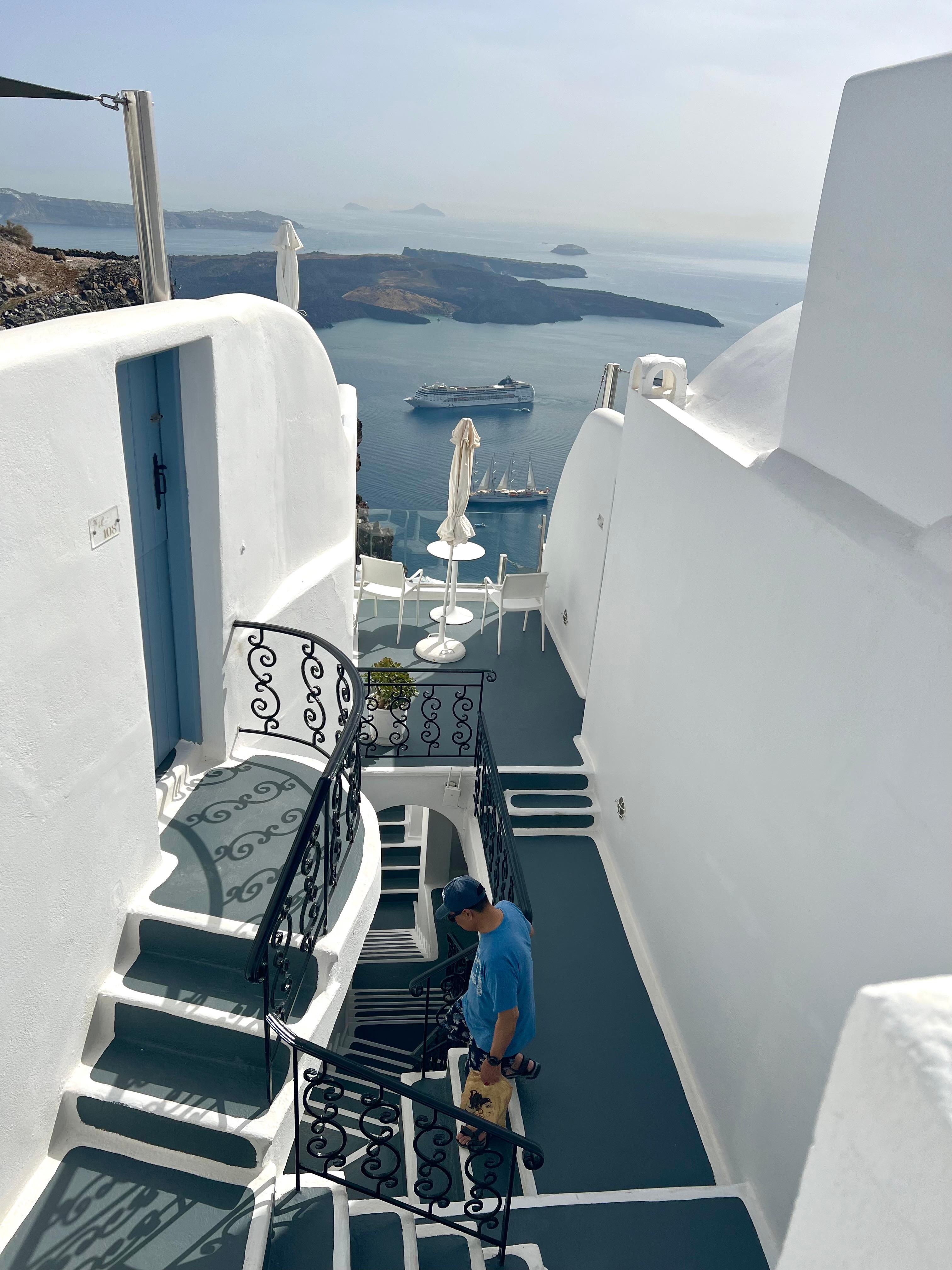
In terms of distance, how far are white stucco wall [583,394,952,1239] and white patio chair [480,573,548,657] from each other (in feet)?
14.1

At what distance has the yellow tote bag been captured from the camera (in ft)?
17.4

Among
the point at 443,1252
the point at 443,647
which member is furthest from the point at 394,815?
the point at 443,1252

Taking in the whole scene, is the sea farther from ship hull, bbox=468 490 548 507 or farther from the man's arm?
the man's arm

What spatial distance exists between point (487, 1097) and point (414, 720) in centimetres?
559

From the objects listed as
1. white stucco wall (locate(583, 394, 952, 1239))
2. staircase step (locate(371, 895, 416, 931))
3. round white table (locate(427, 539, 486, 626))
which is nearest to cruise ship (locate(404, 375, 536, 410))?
round white table (locate(427, 539, 486, 626))

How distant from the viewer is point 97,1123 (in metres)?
4.43

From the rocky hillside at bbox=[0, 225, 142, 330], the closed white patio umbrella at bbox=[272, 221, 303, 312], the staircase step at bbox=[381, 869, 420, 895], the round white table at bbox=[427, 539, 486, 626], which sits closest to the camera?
the rocky hillside at bbox=[0, 225, 142, 330]

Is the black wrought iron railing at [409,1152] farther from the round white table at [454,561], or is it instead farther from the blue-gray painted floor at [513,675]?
the round white table at [454,561]

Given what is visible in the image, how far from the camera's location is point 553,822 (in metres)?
9.06

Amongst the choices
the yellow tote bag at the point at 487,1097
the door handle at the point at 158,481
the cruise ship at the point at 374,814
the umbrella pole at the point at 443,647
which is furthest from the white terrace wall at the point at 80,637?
the umbrella pole at the point at 443,647

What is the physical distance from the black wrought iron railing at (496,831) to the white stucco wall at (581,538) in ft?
6.38

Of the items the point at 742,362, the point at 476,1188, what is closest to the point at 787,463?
the point at 742,362

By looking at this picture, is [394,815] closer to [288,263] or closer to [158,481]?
[288,263]

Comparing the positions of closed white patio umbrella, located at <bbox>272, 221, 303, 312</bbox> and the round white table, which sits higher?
closed white patio umbrella, located at <bbox>272, 221, 303, 312</bbox>
